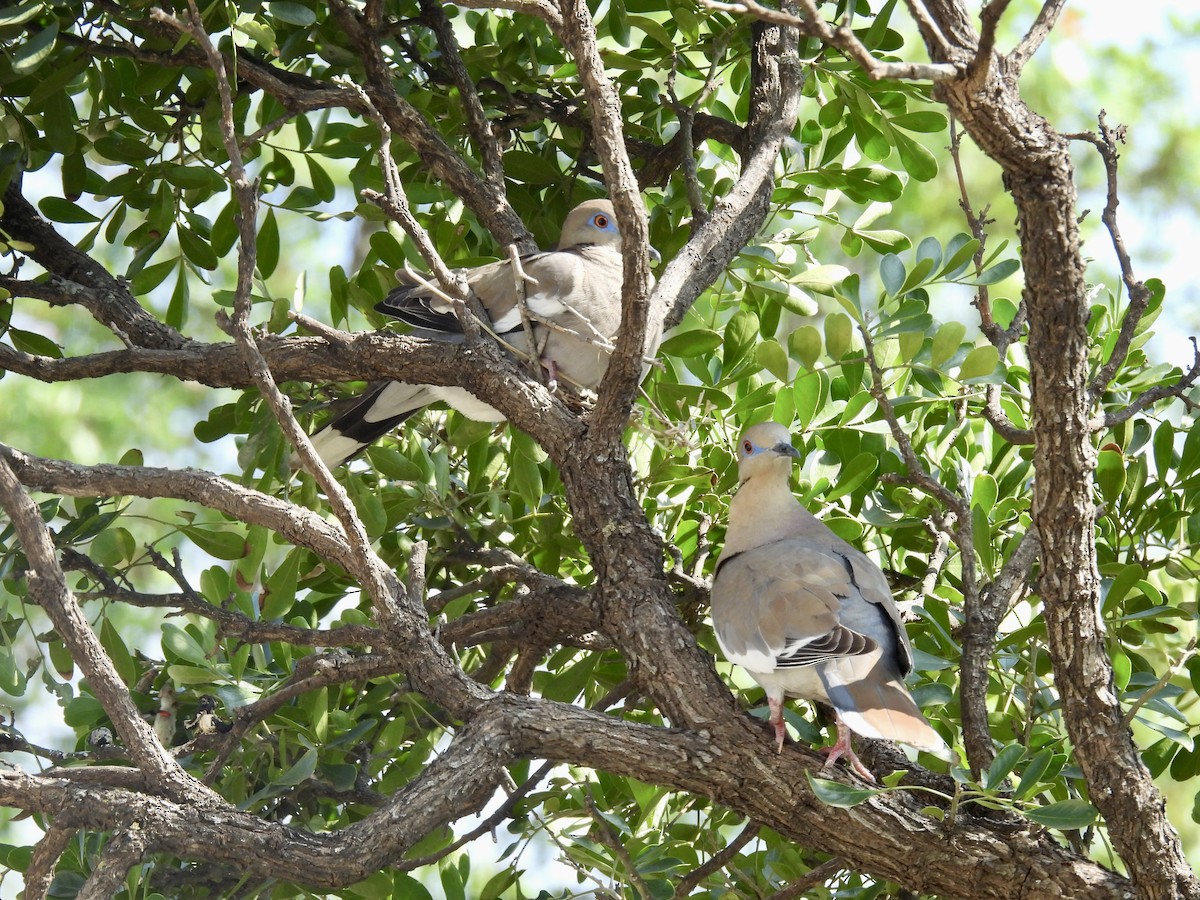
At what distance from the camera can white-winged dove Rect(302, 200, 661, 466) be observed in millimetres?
2680

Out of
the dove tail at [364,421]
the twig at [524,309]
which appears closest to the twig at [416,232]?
the twig at [524,309]

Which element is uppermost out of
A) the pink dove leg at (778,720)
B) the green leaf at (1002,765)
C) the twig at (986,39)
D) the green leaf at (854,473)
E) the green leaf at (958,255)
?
the green leaf at (958,255)

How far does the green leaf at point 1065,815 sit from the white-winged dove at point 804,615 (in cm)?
18

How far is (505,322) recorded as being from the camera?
111 inches

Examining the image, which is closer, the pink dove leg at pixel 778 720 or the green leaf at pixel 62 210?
the pink dove leg at pixel 778 720

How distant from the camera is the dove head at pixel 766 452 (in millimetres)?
2420

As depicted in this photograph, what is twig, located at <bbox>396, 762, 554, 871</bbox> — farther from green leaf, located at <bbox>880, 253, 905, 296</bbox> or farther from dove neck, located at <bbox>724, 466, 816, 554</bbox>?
green leaf, located at <bbox>880, 253, 905, 296</bbox>

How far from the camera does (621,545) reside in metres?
2.18

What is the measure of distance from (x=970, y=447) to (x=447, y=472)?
3.67 feet

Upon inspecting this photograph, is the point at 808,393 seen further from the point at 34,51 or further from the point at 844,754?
the point at 34,51

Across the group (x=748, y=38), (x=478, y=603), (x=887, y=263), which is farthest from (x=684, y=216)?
(x=478, y=603)

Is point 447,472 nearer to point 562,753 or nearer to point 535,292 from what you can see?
point 535,292

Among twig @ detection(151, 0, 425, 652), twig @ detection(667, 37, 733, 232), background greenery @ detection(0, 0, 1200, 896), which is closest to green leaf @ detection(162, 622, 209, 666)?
background greenery @ detection(0, 0, 1200, 896)

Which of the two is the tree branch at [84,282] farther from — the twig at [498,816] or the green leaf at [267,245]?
the twig at [498,816]
